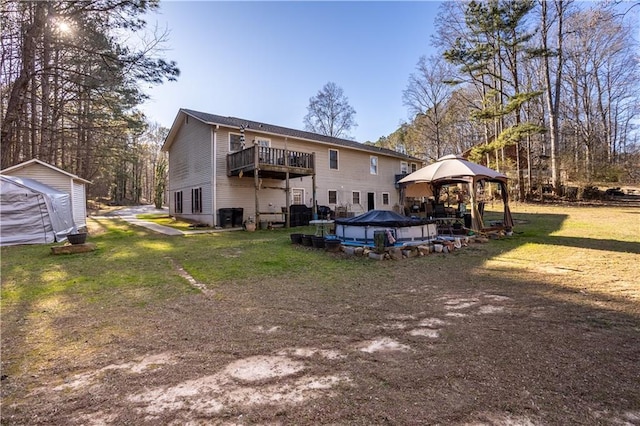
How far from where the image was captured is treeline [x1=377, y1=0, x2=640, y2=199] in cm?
2006

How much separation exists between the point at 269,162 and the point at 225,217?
333cm

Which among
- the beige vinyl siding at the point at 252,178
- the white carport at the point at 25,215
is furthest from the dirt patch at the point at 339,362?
the beige vinyl siding at the point at 252,178

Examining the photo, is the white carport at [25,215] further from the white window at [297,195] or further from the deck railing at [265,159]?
the white window at [297,195]

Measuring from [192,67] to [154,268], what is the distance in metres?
9.63

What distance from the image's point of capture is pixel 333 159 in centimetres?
1947

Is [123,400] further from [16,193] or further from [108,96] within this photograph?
[108,96]

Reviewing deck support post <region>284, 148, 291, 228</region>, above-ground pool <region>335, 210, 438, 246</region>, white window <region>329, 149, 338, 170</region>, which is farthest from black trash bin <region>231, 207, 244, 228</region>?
above-ground pool <region>335, 210, 438, 246</region>

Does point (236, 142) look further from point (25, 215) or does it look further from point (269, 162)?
point (25, 215)

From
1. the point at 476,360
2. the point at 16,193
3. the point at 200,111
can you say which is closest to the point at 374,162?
the point at 200,111

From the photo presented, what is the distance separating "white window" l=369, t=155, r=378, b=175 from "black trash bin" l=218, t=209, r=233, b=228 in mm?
11056

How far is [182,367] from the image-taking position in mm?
2588

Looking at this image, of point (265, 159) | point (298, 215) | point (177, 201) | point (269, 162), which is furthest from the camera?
point (177, 201)

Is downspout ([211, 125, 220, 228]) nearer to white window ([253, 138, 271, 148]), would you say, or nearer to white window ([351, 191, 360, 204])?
white window ([253, 138, 271, 148])

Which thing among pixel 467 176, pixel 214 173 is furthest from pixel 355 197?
pixel 467 176
